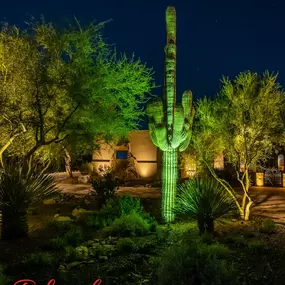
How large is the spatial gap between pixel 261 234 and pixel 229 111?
12.7ft

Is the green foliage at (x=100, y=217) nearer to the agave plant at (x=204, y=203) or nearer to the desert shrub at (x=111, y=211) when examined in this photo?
the desert shrub at (x=111, y=211)

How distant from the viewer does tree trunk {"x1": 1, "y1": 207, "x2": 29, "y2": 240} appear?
8.27m

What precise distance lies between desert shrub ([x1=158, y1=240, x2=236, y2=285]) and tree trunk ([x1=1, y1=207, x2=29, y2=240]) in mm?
4603

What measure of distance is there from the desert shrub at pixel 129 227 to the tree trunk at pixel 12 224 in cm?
184

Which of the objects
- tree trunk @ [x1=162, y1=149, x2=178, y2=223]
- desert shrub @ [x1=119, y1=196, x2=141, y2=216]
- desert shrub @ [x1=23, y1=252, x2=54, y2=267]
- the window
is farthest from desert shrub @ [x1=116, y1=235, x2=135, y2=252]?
the window

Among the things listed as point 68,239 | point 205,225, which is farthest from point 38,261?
point 205,225

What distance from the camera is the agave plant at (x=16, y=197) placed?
27.3 feet

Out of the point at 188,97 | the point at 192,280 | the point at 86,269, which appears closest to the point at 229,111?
the point at 188,97

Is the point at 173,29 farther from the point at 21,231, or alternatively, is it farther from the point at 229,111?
the point at 21,231

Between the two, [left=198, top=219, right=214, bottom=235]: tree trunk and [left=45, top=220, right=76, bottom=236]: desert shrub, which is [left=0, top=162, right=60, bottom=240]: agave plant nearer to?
[left=45, top=220, right=76, bottom=236]: desert shrub

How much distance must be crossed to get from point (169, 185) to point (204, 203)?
1557 mm

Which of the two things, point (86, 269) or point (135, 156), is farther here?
point (135, 156)

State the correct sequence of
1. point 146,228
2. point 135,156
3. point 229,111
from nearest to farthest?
point 146,228, point 229,111, point 135,156

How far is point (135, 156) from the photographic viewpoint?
26.8 m
